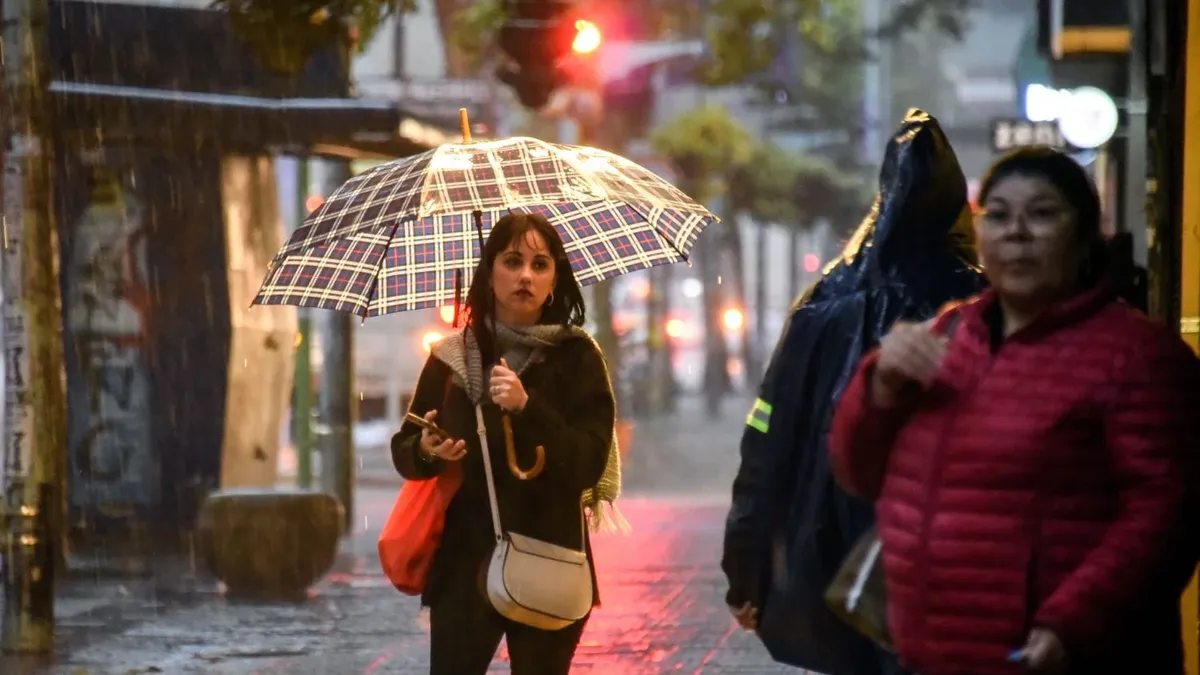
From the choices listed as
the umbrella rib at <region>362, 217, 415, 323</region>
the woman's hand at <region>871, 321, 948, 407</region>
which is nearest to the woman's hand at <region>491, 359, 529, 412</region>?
the umbrella rib at <region>362, 217, 415, 323</region>

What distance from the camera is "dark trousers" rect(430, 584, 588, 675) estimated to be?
5172 mm

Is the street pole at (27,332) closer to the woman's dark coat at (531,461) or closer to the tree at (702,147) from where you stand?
the woman's dark coat at (531,461)

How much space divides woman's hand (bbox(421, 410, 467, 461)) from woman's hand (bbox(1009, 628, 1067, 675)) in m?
2.06

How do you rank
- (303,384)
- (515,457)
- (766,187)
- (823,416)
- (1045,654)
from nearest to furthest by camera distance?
1. (1045,654)
2. (823,416)
3. (515,457)
4. (303,384)
5. (766,187)

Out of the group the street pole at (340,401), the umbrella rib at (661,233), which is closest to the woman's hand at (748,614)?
the umbrella rib at (661,233)

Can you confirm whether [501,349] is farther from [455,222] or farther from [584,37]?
[584,37]

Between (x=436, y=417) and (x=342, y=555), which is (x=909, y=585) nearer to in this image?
(x=436, y=417)

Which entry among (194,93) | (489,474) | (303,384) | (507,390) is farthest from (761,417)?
(303,384)

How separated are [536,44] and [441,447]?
7.13m

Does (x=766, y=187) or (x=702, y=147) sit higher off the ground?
(x=702, y=147)

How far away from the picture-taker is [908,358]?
141 inches

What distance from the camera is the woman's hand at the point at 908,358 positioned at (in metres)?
3.58

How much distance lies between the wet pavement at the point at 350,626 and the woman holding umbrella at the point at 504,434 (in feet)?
11.1

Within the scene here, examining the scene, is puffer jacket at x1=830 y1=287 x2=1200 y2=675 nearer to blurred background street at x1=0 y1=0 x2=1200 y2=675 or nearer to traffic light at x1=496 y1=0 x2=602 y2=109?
blurred background street at x1=0 y1=0 x2=1200 y2=675
